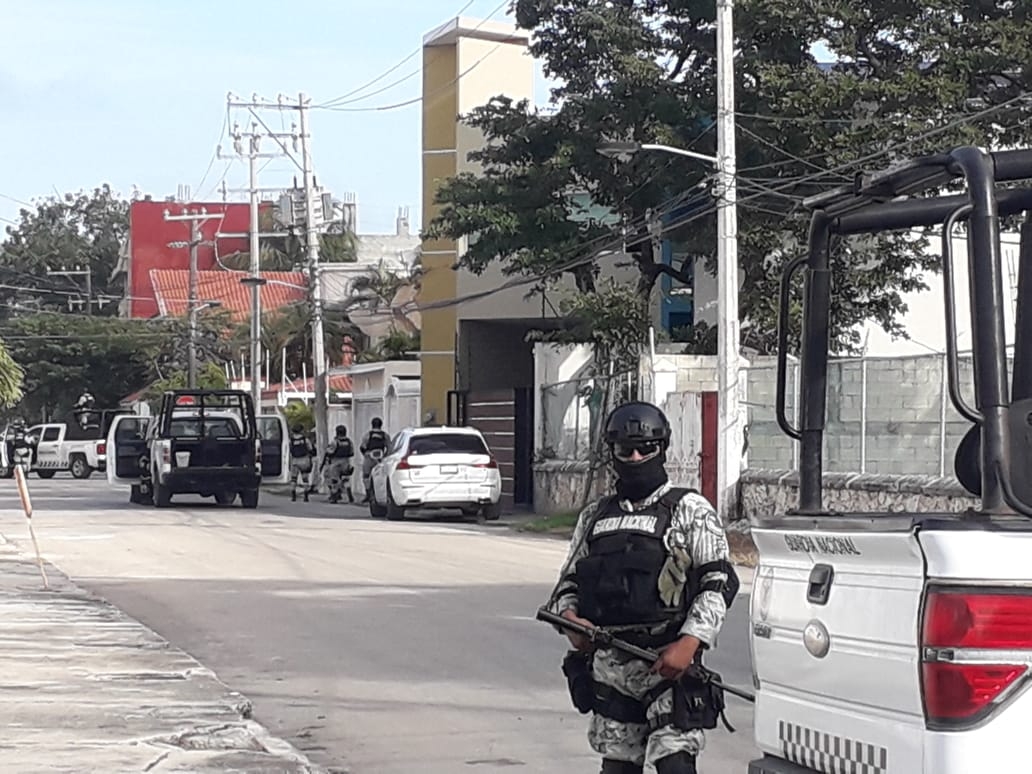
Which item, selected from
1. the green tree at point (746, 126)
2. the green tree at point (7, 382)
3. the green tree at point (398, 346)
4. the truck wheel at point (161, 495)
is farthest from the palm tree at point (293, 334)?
the green tree at point (7, 382)

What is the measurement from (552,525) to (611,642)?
2367 centimetres

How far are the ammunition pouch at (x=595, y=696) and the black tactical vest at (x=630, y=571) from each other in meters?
0.18

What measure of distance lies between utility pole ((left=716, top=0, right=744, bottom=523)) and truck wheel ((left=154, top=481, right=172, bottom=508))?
47.5 feet

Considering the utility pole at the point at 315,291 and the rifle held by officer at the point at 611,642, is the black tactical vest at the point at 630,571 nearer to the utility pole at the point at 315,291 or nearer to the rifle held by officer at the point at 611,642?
the rifle held by officer at the point at 611,642

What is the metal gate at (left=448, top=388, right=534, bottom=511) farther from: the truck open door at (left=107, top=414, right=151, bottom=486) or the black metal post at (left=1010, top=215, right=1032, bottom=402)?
the black metal post at (left=1010, top=215, right=1032, bottom=402)

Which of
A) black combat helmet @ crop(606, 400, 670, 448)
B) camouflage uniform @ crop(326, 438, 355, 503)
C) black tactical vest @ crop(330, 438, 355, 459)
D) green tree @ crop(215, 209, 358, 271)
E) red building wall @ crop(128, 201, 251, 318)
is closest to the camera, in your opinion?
black combat helmet @ crop(606, 400, 670, 448)

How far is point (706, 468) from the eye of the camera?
26.5 m

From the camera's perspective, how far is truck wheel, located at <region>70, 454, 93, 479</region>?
63.8 m

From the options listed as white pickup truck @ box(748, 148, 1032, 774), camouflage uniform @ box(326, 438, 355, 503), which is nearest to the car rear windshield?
camouflage uniform @ box(326, 438, 355, 503)

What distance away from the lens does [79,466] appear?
2514 inches

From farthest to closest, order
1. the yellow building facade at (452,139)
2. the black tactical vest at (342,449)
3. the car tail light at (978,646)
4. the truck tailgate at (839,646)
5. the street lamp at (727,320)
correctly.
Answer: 1. the yellow building facade at (452,139)
2. the black tactical vest at (342,449)
3. the street lamp at (727,320)
4. the truck tailgate at (839,646)
5. the car tail light at (978,646)

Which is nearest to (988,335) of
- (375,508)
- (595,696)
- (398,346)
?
(595,696)

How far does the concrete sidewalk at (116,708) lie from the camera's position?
8.95m

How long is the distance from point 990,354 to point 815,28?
26.7m
